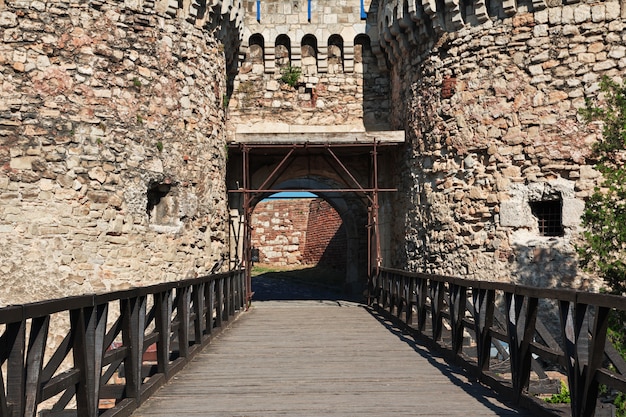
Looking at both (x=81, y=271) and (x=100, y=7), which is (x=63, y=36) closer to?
(x=100, y=7)

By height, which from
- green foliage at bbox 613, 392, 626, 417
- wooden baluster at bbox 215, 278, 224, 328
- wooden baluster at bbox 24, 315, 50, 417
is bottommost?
green foliage at bbox 613, 392, 626, 417

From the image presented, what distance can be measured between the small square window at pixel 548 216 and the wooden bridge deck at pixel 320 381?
313 centimetres

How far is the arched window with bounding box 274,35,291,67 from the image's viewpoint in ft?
36.3

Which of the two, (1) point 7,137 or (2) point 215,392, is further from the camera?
(1) point 7,137

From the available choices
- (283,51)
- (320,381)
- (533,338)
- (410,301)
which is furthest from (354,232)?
(533,338)

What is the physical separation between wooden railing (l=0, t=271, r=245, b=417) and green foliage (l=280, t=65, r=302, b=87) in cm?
607

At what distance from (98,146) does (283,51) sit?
4.55m

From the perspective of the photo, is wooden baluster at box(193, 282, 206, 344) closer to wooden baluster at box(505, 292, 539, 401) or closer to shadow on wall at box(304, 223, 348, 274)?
wooden baluster at box(505, 292, 539, 401)

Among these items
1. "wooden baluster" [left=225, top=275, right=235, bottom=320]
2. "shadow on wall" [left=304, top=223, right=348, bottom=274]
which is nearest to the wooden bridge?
"wooden baluster" [left=225, top=275, right=235, bottom=320]

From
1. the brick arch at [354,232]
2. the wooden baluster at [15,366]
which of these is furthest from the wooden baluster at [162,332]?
the brick arch at [354,232]

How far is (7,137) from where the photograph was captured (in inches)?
280

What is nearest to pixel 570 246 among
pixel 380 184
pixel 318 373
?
pixel 380 184

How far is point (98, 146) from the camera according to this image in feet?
24.7

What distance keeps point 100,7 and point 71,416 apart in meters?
5.94
